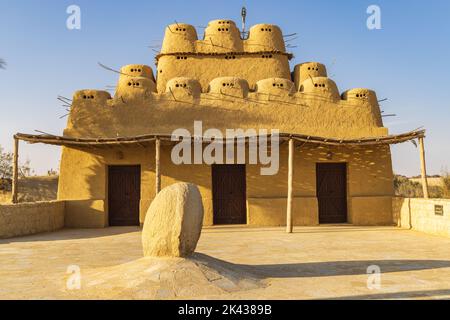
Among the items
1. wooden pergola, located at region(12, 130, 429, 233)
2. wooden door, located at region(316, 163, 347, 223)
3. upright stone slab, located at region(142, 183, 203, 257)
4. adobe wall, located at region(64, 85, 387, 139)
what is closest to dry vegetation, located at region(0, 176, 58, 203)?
adobe wall, located at region(64, 85, 387, 139)

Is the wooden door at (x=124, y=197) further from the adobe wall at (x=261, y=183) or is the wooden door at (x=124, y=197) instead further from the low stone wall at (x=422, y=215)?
the low stone wall at (x=422, y=215)

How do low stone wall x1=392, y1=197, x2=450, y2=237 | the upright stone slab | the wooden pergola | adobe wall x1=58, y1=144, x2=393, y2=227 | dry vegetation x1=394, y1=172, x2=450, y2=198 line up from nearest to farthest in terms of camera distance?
1. the upright stone slab
2. low stone wall x1=392, y1=197, x2=450, y2=237
3. the wooden pergola
4. adobe wall x1=58, y1=144, x2=393, y2=227
5. dry vegetation x1=394, y1=172, x2=450, y2=198

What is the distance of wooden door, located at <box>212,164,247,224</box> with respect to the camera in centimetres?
1548

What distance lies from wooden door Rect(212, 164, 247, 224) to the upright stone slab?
925cm

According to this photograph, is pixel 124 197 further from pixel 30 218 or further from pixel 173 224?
pixel 173 224

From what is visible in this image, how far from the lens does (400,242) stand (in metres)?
10.7

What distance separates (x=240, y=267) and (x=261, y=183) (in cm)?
825

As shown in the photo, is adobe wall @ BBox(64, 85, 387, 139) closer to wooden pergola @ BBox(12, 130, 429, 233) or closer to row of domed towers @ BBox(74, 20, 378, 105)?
row of domed towers @ BBox(74, 20, 378, 105)

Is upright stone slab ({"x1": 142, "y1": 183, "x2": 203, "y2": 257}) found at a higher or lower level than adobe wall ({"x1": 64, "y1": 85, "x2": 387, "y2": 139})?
lower

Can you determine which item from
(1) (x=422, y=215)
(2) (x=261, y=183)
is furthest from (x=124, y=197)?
(1) (x=422, y=215)

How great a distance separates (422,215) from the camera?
42.6ft

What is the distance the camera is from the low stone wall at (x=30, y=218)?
39.3ft
